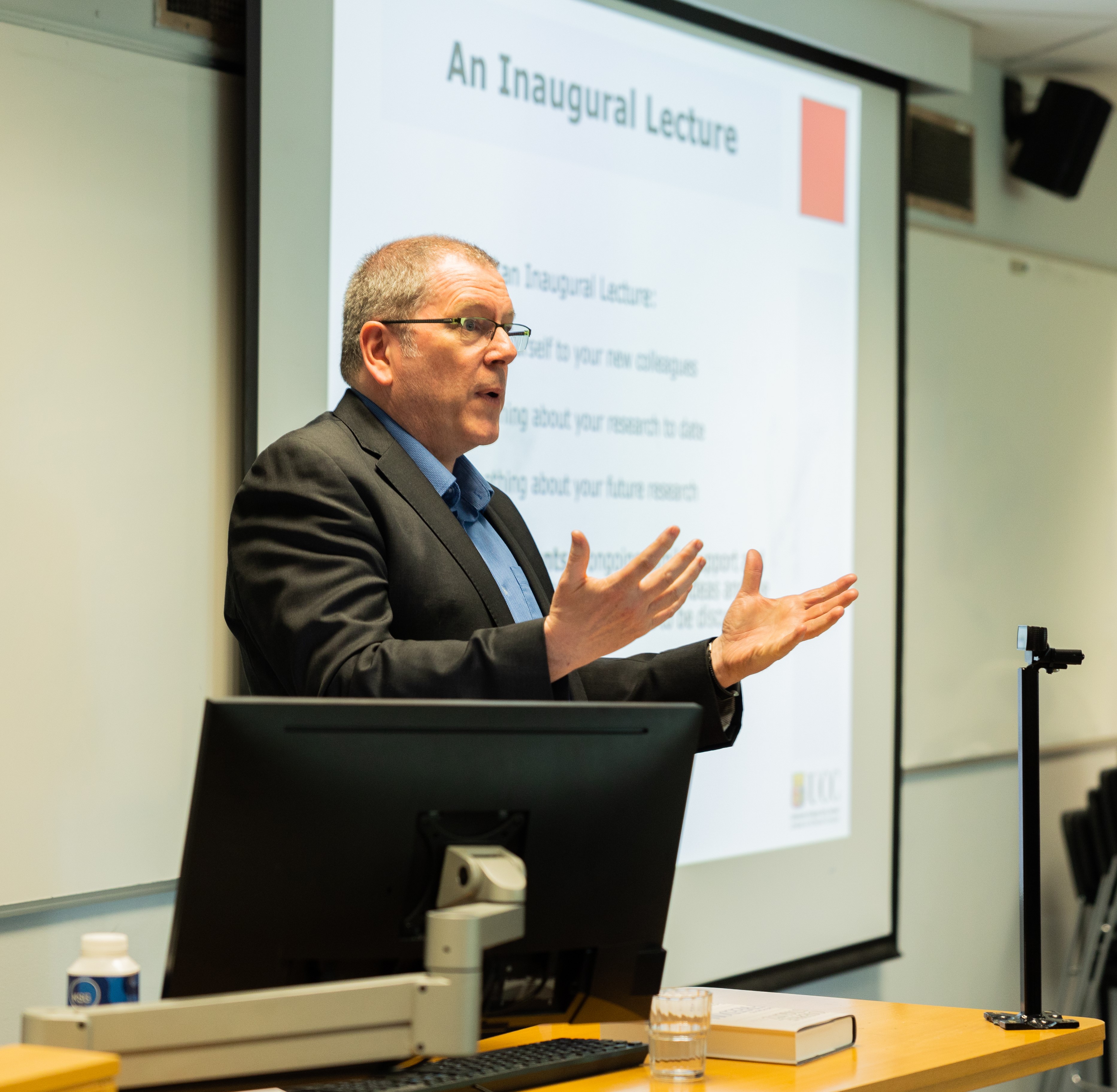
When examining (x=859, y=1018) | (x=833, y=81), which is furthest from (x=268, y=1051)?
(x=833, y=81)

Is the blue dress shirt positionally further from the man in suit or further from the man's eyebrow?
the man's eyebrow

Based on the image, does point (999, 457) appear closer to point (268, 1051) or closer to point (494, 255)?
point (494, 255)

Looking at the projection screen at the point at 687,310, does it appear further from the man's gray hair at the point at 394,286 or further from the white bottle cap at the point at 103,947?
the white bottle cap at the point at 103,947

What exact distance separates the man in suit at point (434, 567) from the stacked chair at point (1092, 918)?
8.39 ft

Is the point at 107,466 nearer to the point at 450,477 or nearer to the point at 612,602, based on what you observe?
the point at 450,477

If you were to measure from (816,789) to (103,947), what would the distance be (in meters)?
2.55

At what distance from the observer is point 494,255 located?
8.90 feet

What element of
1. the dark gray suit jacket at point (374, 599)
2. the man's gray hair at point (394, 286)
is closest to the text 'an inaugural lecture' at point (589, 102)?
the man's gray hair at point (394, 286)

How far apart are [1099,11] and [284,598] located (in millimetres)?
3316

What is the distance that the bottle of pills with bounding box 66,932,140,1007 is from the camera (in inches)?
44.1

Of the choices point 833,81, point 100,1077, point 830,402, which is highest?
point 833,81

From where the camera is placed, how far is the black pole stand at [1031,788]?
169 centimetres

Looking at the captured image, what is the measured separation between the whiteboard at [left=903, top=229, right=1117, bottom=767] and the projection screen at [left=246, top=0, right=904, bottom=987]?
13.1 inches

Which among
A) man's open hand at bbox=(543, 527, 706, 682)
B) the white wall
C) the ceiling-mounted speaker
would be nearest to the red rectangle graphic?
the ceiling-mounted speaker
